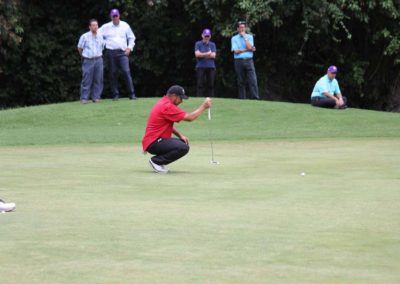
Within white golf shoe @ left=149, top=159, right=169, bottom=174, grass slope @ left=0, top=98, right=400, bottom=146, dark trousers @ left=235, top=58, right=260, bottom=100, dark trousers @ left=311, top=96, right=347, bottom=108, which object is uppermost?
white golf shoe @ left=149, top=159, right=169, bottom=174

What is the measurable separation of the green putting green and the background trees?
11.7 meters

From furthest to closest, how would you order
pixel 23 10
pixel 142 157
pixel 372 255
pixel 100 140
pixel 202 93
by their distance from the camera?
pixel 23 10 < pixel 202 93 < pixel 100 140 < pixel 142 157 < pixel 372 255

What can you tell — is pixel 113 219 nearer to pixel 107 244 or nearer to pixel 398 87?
pixel 107 244

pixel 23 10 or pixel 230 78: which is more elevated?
pixel 23 10

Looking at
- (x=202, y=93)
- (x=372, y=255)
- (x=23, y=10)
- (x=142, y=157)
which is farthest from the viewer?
(x=23, y=10)

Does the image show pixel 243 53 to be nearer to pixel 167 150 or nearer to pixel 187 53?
pixel 187 53

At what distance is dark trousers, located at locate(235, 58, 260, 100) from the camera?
27.5 meters

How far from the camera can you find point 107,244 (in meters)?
8.82

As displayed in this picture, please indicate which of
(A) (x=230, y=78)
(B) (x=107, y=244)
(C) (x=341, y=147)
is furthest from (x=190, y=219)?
(A) (x=230, y=78)

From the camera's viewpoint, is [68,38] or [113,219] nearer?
[113,219]

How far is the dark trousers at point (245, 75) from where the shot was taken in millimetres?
27547

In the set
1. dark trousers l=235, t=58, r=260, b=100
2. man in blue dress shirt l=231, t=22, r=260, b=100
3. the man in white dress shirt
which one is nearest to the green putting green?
the man in white dress shirt

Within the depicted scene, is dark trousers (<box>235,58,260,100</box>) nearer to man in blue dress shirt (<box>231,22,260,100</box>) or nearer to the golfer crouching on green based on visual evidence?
man in blue dress shirt (<box>231,22,260,100</box>)

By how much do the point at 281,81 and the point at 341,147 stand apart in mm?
15852
